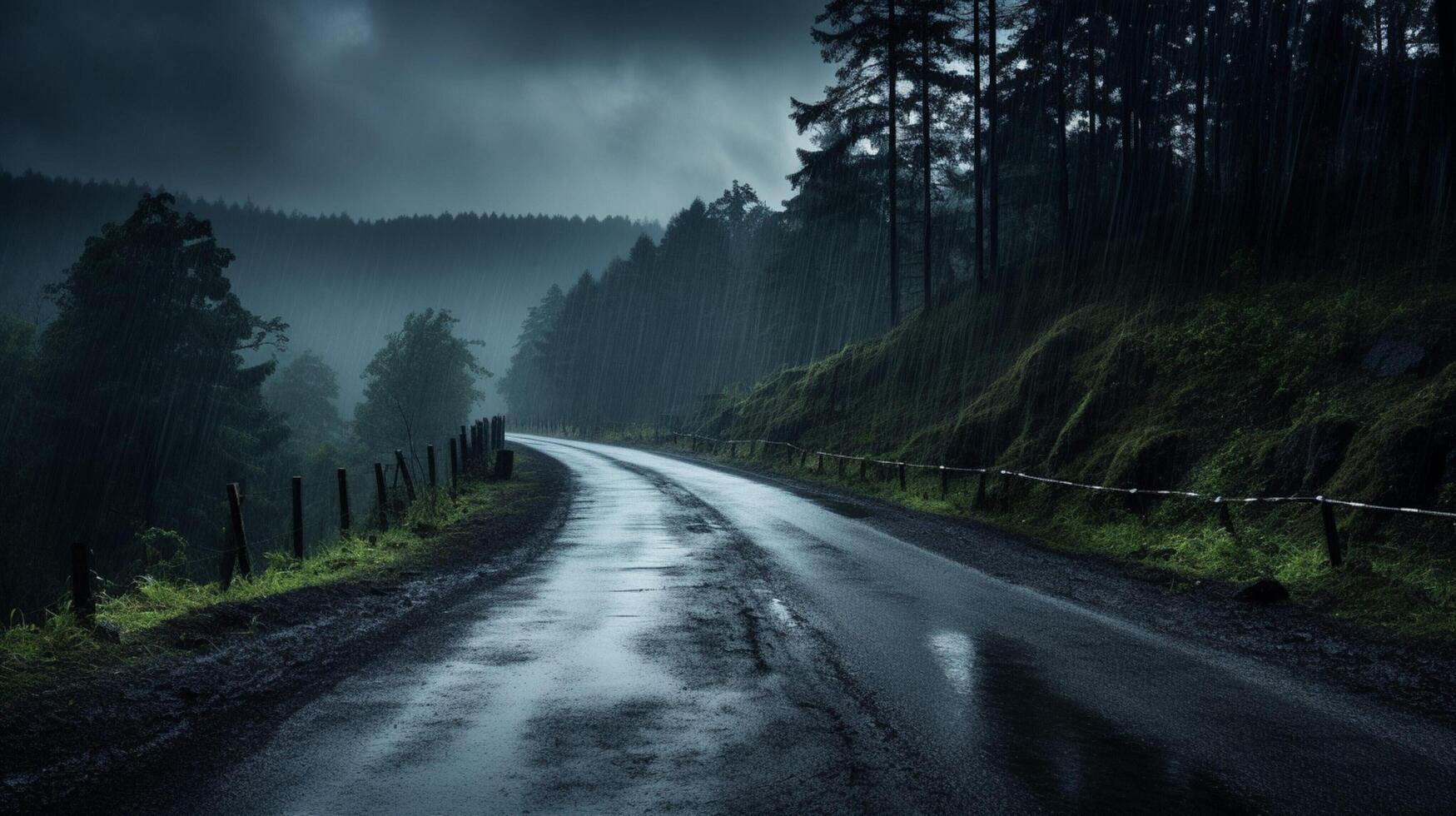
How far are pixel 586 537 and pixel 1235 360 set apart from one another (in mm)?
12761

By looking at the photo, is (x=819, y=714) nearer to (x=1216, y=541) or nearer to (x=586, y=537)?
(x=1216, y=541)

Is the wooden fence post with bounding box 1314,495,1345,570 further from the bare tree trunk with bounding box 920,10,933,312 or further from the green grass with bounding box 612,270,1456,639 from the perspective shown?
the bare tree trunk with bounding box 920,10,933,312

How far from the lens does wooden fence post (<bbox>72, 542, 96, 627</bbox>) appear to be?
299 inches

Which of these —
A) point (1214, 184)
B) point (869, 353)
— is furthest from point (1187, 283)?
point (869, 353)

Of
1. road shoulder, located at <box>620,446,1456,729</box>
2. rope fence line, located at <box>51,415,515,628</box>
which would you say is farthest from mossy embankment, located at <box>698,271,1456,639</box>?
rope fence line, located at <box>51,415,515,628</box>

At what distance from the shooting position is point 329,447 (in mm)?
69188

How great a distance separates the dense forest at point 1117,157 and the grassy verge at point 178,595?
61.4 feet

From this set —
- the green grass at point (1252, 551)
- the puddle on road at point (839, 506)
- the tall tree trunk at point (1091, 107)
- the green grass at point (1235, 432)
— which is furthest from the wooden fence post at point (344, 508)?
the tall tree trunk at point (1091, 107)

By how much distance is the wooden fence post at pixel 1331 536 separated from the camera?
32.5ft

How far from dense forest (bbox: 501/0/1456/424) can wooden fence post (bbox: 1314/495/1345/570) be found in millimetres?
9582

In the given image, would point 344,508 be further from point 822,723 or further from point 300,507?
point 822,723

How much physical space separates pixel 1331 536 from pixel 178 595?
12938 millimetres

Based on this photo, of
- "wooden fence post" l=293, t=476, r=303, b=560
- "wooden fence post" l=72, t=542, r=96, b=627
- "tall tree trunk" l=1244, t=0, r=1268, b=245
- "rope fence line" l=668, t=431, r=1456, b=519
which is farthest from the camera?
"tall tree trunk" l=1244, t=0, r=1268, b=245

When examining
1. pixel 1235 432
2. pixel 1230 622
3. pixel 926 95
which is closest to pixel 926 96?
pixel 926 95
